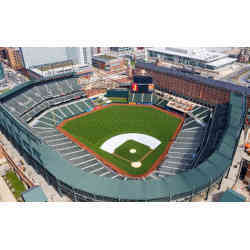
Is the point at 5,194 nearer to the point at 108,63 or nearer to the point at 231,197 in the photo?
the point at 231,197

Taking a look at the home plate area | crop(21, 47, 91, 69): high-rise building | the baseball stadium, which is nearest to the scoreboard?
the baseball stadium

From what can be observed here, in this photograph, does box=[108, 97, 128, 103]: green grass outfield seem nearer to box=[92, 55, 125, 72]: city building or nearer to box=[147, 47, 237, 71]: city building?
box=[92, 55, 125, 72]: city building

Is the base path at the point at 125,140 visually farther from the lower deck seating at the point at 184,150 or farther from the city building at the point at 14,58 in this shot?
the city building at the point at 14,58

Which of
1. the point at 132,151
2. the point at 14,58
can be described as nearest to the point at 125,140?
the point at 132,151

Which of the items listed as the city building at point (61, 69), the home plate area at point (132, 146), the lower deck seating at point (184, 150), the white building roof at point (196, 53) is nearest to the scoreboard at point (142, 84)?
the lower deck seating at point (184, 150)

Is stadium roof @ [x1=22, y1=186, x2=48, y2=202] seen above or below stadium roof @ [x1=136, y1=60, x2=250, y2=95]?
below
